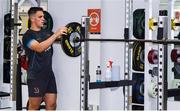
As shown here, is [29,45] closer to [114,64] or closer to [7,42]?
[114,64]

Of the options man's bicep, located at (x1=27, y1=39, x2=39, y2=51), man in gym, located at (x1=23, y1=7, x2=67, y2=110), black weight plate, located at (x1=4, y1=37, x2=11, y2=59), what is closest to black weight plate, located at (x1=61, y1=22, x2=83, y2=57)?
man in gym, located at (x1=23, y1=7, x2=67, y2=110)

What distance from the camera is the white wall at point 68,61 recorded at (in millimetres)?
5645

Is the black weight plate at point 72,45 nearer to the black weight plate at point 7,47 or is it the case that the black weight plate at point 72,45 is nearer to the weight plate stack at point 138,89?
the weight plate stack at point 138,89

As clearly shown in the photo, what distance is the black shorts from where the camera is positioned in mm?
5047

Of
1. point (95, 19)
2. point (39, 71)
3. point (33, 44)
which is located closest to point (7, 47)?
point (95, 19)

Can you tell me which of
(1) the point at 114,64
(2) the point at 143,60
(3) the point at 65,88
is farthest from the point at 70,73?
(2) the point at 143,60

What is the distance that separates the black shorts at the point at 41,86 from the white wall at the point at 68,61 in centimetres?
67

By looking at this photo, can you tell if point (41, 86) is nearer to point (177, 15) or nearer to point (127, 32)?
point (127, 32)

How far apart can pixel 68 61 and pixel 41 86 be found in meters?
0.86

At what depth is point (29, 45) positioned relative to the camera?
497 centimetres

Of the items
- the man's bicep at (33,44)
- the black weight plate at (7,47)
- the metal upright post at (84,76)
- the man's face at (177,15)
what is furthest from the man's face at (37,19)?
the black weight plate at (7,47)

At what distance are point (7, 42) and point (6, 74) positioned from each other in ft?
1.84

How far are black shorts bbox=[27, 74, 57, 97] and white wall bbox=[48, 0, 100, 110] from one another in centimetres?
67

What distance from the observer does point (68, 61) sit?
5.81 meters
